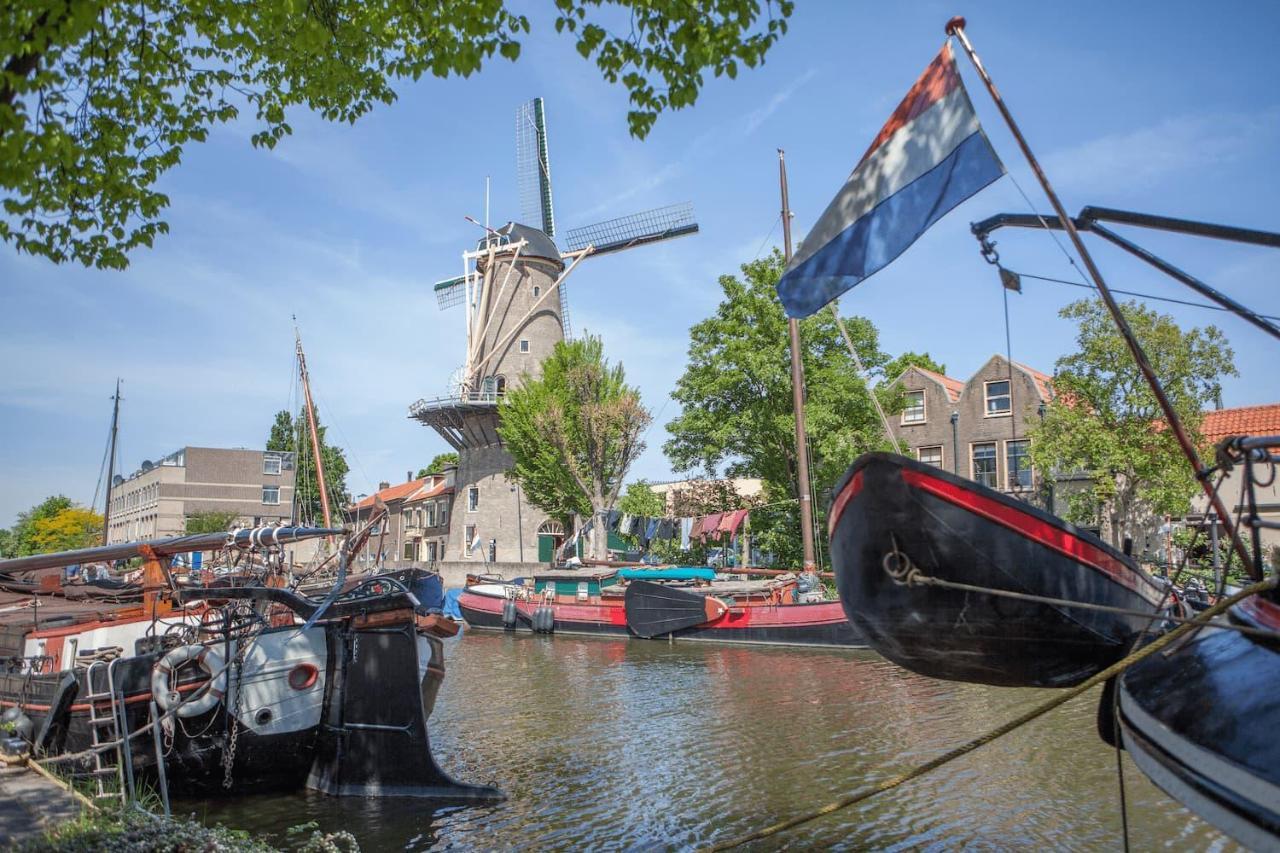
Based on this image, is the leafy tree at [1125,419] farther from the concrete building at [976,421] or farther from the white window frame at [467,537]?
the white window frame at [467,537]

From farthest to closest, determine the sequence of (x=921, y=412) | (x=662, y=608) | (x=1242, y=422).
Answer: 1. (x=921, y=412)
2. (x=1242, y=422)
3. (x=662, y=608)

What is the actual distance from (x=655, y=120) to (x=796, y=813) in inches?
286

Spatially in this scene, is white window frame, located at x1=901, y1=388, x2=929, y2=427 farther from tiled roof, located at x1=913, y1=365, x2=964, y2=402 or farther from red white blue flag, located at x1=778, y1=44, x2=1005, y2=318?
red white blue flag, located at x1=778, y1=44, x2=1005, y2=318

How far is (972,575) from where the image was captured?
6.53 m

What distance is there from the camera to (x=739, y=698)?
16.9 meters

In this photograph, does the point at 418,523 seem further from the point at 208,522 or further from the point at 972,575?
the point at 972,575

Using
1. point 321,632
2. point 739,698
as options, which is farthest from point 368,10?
point 739,698

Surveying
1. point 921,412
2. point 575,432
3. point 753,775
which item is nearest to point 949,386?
point 921,412

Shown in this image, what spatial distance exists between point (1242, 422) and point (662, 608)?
2139cm

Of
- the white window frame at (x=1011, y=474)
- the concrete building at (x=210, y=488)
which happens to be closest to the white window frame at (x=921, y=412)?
the white window frame at (x=1011, y=474)

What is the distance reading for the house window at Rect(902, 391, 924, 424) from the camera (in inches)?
1510

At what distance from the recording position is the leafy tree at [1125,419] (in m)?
27.2

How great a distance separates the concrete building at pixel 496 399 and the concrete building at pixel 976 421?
20332 millimetres

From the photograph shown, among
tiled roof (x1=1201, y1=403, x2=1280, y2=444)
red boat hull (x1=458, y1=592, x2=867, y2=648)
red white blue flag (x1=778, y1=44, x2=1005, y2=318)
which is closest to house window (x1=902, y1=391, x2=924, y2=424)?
tiled roof (x1=1201, y1=403, x2=1280, y2=444)
